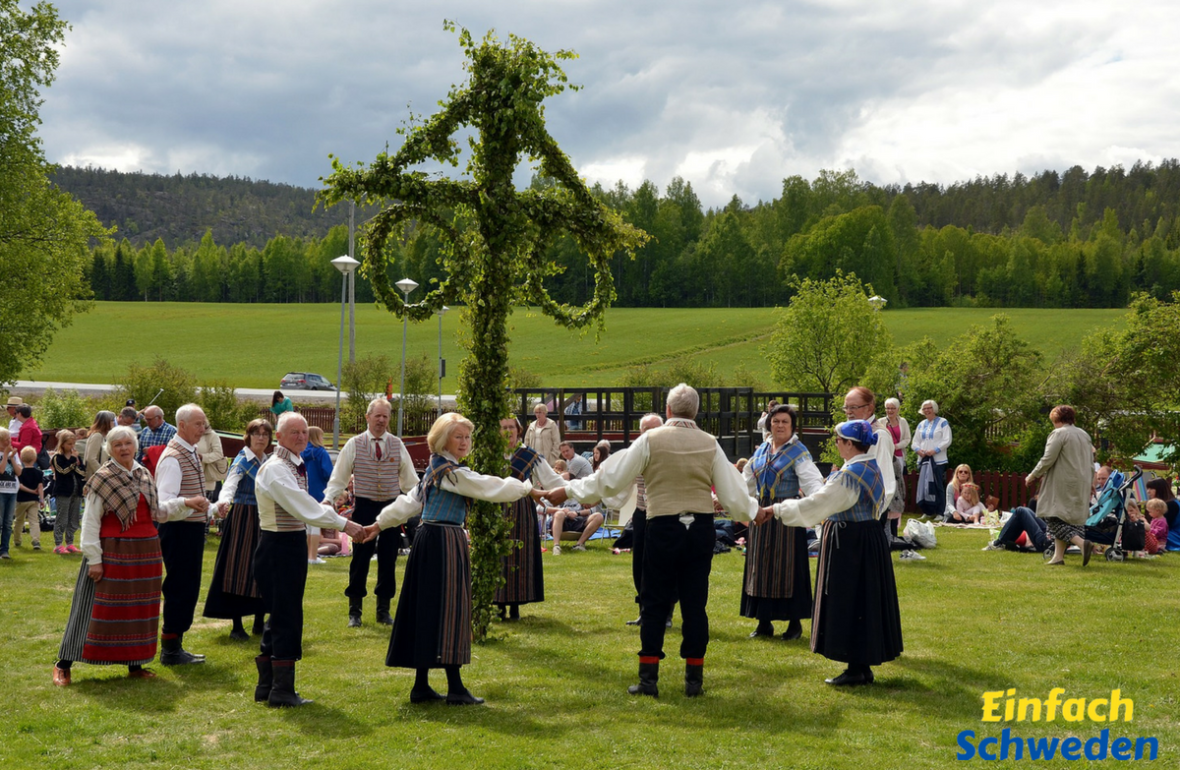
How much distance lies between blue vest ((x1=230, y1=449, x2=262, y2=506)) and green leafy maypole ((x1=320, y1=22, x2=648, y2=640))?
5.67ft

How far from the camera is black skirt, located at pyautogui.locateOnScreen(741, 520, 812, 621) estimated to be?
8391 millimetres

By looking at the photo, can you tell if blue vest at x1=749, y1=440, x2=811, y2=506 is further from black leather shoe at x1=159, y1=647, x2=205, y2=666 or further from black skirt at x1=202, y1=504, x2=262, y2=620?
black leather shoe at x1=159, y1=647, x2=205, y2=666

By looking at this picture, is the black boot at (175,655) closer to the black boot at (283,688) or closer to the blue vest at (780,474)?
the black boot at (283,688)

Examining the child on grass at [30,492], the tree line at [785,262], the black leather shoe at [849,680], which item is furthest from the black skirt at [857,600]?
the tree line at [785,262]

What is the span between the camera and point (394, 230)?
8.98 meters

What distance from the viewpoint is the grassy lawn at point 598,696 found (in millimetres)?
5402

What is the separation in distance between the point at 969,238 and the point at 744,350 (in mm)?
60566

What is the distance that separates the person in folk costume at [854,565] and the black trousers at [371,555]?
405 cm

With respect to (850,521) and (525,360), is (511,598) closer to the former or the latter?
(850,521)

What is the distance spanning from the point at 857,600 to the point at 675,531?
4.55 feet

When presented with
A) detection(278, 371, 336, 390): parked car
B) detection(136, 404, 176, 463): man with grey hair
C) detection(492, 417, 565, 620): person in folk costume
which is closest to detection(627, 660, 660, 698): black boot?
detection(492, 417, 565, 620): person in folk costume

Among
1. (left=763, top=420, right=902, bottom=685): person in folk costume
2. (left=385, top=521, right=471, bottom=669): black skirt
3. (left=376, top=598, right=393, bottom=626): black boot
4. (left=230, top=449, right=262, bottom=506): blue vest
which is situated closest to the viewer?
(left=385, top=521, right=471, bottom=669): black skirt

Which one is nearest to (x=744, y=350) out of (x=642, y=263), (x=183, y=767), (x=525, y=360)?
(x=525, y=360)

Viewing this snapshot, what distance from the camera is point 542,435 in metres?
13.8
